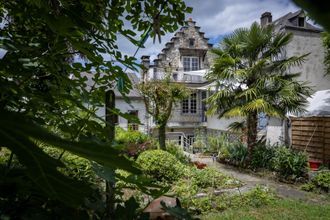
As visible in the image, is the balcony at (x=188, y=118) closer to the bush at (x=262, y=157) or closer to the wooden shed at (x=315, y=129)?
the wooden shed at (x=315, y=129)

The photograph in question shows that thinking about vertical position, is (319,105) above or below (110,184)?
above

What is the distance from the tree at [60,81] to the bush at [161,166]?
7.31 metres

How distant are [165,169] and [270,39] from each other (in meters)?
6.08

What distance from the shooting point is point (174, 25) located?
1.52m

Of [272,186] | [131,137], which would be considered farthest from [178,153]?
[272,186]

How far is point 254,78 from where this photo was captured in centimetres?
1140

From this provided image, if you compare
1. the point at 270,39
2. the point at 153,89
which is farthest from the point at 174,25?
the point at 153,89

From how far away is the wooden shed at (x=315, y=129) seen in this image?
11102 mm

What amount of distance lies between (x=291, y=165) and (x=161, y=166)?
3.93 meters

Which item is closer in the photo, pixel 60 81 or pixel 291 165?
pixel 60 81

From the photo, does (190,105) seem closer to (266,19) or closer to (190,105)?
(190,105)

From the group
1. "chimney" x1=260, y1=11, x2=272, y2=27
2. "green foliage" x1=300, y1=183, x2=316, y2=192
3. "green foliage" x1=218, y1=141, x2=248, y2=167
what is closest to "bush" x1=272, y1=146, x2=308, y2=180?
"green foliage" x1=300, y1=183, x2=316, y2=192

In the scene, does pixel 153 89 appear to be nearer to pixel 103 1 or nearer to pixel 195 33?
pixel 103 1

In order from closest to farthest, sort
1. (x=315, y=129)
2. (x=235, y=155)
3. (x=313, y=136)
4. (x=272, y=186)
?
1. (x=272, y=186)
2. (x=315, y=129)
3. (x=313, y=136)
4. (x=235, y=155)
